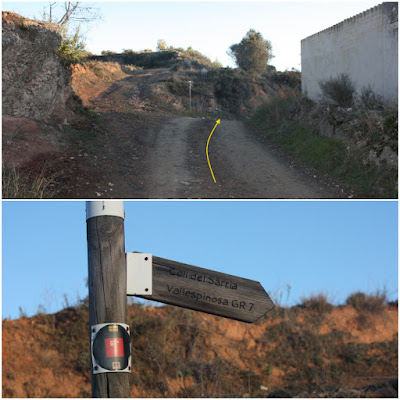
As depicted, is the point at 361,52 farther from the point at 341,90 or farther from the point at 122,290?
the point at 122,290

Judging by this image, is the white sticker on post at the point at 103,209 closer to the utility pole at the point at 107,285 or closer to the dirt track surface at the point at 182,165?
the utility pole at the point at 107,285

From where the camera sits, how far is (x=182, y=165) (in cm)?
1335

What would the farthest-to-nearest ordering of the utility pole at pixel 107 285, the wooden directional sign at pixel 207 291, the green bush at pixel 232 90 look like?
the green bush at pixel 232 90 < the wooden directional sign at pixel 207 291 < the utility pole at pixel 107 285

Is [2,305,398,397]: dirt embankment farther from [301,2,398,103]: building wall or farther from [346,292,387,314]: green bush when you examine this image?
[301,2,398,103]: building wall

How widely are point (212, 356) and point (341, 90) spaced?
10.4 metres

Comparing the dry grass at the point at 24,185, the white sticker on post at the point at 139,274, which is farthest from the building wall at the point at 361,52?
the white sticker on post at the point at 139,274

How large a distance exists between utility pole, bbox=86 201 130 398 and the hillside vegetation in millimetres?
7869

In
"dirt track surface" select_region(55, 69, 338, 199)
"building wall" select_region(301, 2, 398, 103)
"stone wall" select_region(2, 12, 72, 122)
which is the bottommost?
"dirt track surface" select_region(55, 69, 338, 199)

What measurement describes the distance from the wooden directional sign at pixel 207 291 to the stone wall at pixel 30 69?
1170cm

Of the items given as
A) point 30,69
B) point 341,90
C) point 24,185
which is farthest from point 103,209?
point 341,90

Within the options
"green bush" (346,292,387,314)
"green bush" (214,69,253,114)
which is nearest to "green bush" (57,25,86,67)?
"green bush" (346,292,387,314)

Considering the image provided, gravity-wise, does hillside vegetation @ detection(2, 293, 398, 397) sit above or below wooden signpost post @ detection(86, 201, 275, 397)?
below

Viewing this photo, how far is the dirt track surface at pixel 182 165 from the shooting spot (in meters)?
11.3

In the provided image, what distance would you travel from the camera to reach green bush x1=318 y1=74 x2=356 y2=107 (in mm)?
16609
